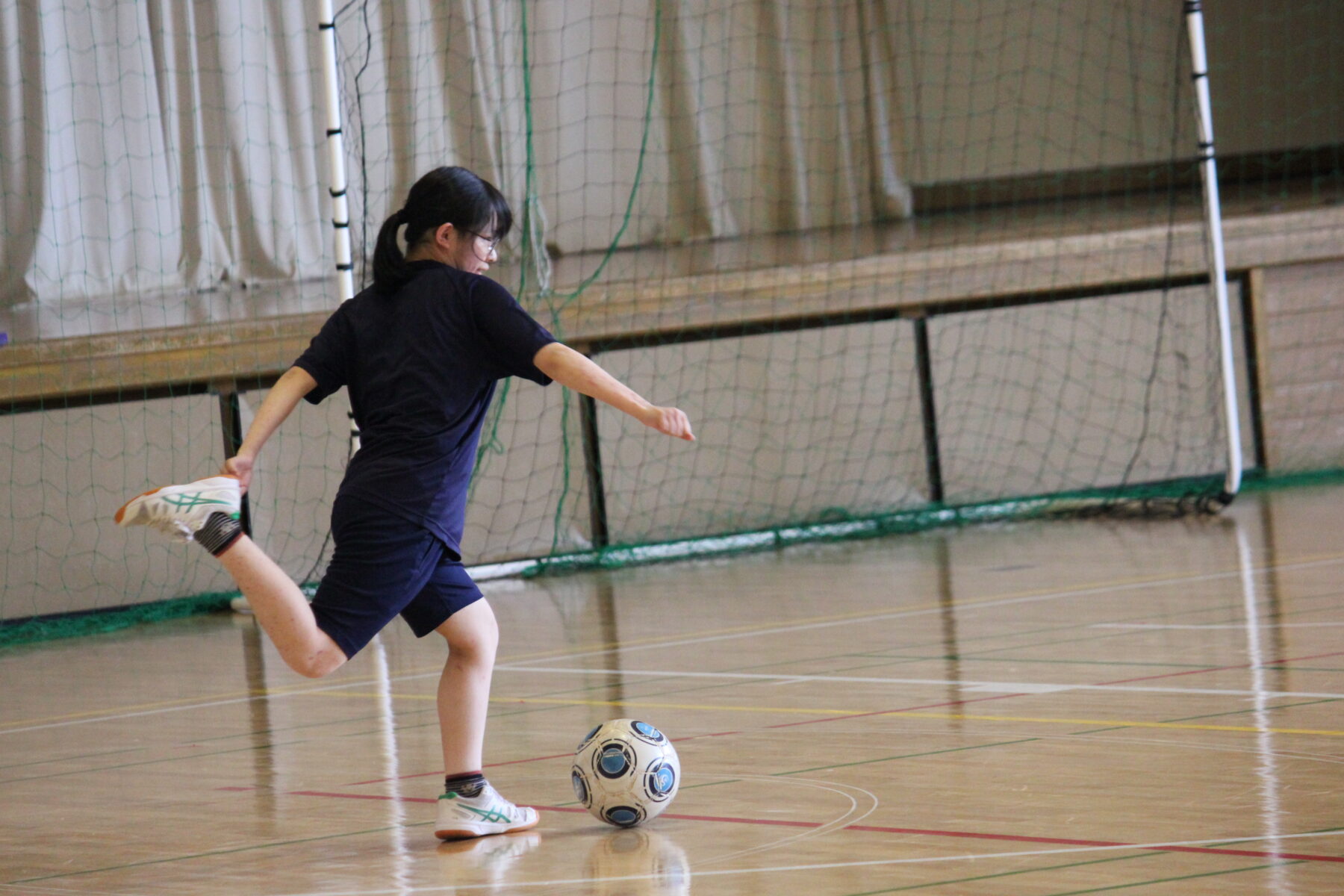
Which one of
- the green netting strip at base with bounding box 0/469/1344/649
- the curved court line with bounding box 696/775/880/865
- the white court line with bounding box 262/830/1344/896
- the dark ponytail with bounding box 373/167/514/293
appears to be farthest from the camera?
the green netting strip at base with bounding box 0/469/1344/649

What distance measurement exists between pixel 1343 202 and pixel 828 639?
167 inches

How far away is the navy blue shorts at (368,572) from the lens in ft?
8.07

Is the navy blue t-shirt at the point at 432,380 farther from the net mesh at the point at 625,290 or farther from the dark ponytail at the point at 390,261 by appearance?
the net mesh at the point at 625,290

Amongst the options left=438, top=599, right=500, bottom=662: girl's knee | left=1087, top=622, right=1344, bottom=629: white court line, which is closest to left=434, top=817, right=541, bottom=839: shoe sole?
left=438, top=599, right=500, bottom=662: girl's knee

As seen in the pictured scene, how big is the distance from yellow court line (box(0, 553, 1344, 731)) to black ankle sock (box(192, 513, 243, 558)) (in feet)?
6.26

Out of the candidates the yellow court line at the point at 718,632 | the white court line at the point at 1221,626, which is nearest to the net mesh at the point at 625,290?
the yellow court line at the point at 718,632

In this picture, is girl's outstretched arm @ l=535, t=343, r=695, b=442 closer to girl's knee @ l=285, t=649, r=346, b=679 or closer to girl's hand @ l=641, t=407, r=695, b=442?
girl's hand @ l=641, t=407, r=695, b=442

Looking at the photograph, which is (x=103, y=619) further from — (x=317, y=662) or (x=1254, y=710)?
(x=1254, y=710)

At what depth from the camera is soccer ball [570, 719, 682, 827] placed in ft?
8.00

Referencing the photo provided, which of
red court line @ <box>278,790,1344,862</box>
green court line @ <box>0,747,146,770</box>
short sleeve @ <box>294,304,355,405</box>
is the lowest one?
red court line @ <box>278,790,1344,862</box>

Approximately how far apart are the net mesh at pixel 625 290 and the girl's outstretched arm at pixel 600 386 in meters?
3.75

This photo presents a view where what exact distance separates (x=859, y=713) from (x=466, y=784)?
994 millimetres

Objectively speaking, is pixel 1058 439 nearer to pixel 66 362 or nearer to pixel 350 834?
pixel 66 362

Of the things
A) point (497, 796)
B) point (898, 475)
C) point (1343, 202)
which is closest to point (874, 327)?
point (898, 475)
